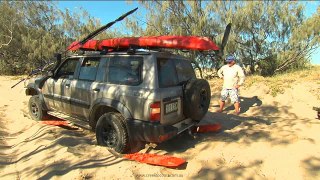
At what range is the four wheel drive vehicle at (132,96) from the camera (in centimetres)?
466

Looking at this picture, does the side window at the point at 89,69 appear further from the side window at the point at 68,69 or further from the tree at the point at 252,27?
the tree at the point at 252,27

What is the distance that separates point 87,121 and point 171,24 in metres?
9.89

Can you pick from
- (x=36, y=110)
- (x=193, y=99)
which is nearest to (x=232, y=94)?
(x=193, y=99)

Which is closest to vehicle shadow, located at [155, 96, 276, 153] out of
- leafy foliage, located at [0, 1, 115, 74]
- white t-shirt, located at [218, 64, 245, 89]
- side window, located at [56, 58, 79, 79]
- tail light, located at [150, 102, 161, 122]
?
white t-shirt, located at [218, 64, 245, 89]

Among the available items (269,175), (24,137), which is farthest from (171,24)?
(269,175)

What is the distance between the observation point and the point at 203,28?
14.2 m

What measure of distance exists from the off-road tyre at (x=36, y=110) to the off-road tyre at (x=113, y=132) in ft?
8.57

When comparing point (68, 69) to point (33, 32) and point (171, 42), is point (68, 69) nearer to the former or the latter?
point (171, 42)

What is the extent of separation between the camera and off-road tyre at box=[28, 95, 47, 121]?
7281 mm

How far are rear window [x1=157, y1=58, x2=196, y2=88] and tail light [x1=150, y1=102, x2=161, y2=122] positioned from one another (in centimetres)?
36

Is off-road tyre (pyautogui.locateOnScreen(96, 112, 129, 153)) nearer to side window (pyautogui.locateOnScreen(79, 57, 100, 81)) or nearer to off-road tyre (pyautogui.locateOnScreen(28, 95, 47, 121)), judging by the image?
side window (pyautogui.locateOnScreen(79, 57, 100, 81))

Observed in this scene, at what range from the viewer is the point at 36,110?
7.52 metres

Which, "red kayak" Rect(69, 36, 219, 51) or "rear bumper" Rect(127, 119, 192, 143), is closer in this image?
"rear bumper" Rect(127, 119, 192, 143)

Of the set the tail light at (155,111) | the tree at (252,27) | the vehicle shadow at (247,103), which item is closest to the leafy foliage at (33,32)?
the tree at (252,27)
